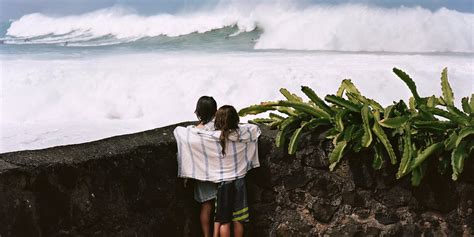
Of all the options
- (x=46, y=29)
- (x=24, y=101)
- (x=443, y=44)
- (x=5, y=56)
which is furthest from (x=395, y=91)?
(x=46, y=29)

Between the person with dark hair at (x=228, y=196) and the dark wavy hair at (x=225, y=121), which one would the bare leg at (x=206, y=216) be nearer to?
the person with dark hair at (x=228, y=196)

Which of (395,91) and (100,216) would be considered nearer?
(100,216)

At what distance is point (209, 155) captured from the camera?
4.03 metres

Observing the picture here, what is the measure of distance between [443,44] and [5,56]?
14.2 m

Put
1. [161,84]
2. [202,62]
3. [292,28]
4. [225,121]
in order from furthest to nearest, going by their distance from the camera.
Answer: [292,28] → [202,62] → [161,84] → [225,121]

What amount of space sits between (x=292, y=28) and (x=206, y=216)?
2088 cm

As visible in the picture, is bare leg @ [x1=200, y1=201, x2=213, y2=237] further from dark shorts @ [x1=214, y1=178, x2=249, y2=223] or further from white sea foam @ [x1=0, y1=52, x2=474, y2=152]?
white sea foam @ [x1=0, y1=52, x2=474, y2=152]

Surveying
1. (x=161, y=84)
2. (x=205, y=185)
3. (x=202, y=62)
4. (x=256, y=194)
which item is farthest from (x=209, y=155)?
(x=202, y=62)

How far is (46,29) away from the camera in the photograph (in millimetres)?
29031

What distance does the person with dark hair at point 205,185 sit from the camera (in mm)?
4082

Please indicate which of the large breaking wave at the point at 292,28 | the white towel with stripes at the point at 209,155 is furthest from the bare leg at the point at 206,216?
the large breaking wave at the point at 292,28

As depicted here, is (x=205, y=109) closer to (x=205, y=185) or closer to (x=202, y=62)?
(x=205, y=185)

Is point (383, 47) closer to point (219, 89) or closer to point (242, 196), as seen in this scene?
point (219, 89)

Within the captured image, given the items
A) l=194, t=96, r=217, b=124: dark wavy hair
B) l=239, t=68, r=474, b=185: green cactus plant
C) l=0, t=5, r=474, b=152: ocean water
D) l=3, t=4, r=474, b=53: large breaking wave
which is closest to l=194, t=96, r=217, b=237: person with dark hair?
l=194, t=96, r=217, b=124: dark wavy hair
